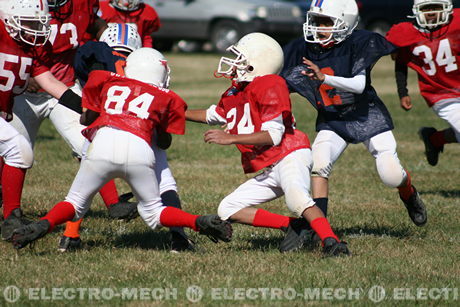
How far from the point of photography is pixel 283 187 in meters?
4.89

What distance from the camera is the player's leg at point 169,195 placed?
5.12m

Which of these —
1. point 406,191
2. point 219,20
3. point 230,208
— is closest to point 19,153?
point 230,208

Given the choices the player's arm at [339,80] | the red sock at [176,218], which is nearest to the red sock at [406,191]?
the player's arm at [339,80]

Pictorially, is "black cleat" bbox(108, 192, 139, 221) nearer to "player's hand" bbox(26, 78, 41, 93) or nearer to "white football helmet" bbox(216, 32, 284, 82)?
"player's hand" bbox(26, 78, 41, 93)

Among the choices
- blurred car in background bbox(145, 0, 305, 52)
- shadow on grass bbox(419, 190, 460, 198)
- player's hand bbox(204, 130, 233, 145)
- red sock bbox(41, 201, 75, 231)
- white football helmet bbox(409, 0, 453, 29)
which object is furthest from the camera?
blurred car in background bbox(145, 0, 305, 52)

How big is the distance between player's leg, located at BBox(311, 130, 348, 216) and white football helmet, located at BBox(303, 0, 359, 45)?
66cm

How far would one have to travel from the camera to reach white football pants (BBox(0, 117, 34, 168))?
5328 mm

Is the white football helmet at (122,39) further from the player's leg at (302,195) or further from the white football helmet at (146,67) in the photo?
the player's leg at (302,195)

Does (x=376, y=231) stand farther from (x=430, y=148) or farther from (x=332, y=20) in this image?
(x=430, y=148)

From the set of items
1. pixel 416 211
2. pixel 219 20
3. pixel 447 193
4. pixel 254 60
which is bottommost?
pixel 219 20

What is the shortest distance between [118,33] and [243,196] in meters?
1.48

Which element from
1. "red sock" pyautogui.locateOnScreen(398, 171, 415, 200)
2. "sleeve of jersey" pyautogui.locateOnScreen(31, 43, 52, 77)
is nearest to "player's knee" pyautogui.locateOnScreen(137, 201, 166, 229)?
"sleeve of jersey" pyautogui.locateOnScreen(31, 43, 52, 77)

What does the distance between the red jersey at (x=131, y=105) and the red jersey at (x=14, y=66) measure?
78 centimetres

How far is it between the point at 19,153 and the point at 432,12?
3372mm
